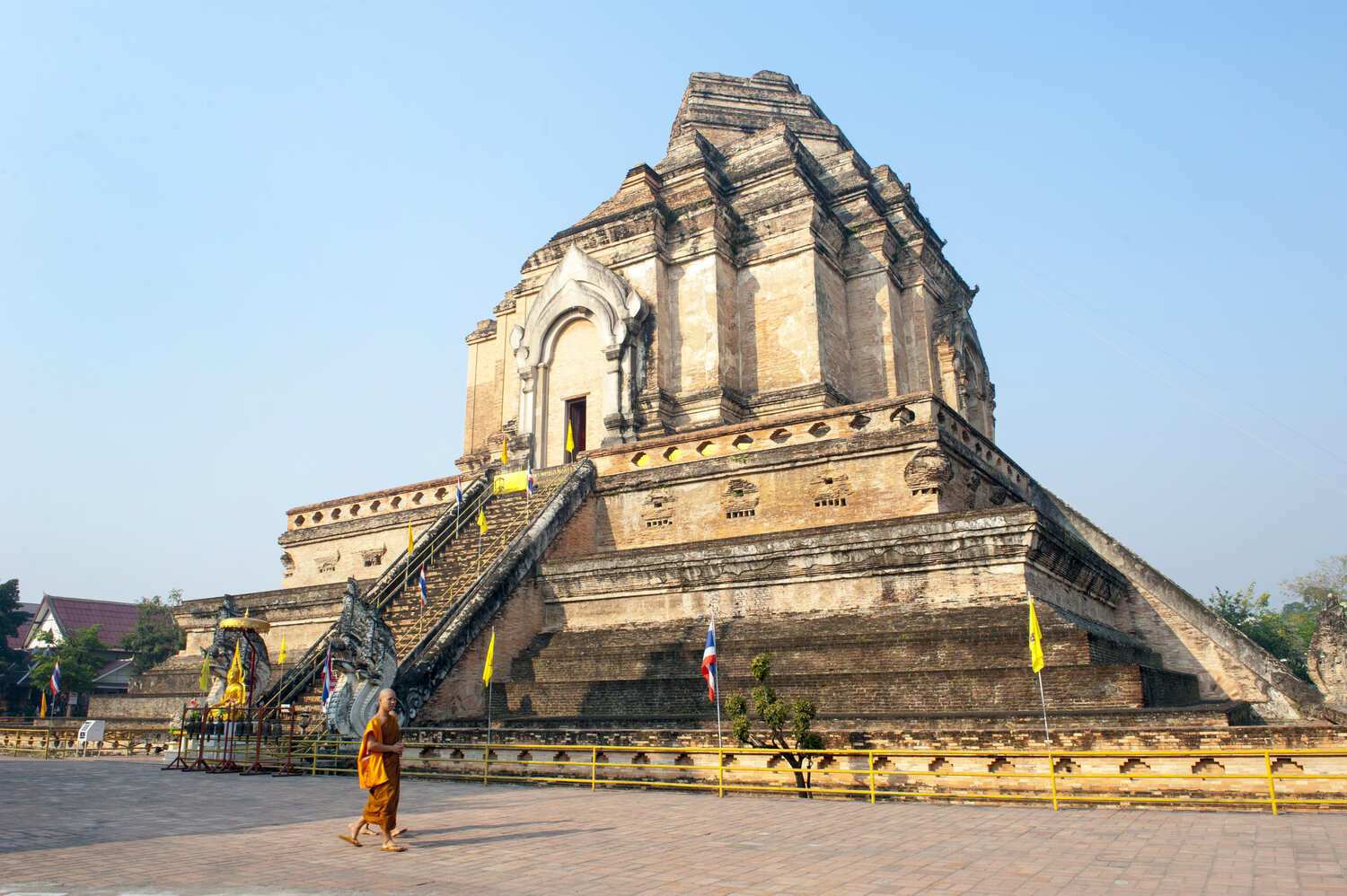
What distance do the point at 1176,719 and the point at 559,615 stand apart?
943cm

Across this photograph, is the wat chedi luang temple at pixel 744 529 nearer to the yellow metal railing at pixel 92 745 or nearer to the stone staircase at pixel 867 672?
the stone staircase at pixel 867 672

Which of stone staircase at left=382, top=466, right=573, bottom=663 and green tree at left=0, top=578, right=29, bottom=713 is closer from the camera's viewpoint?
stone staircase at left=382, top=466, right=573, bottom=663

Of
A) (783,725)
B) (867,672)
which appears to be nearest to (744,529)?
(867,672)

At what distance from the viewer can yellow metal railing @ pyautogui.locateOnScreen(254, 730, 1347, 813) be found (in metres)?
8.44

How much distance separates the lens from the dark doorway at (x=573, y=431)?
23125 mm

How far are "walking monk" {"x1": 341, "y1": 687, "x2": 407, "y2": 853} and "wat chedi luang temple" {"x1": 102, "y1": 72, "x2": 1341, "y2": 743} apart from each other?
4156 millimetres

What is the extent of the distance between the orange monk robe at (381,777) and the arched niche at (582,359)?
14.2 metres

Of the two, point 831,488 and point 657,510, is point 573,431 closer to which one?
point 657,510

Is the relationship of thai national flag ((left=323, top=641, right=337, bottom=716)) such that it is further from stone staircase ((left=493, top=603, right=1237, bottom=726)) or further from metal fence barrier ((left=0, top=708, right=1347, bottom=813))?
stone staircase ((left=493, top=603, right=1237, bottom=726))

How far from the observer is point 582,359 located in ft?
78.0

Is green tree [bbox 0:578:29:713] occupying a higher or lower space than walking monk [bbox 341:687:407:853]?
higher

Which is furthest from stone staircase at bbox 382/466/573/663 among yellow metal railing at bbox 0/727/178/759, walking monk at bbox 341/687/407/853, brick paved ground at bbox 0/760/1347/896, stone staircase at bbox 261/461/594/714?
walking monk at bbox 341/687/407/853

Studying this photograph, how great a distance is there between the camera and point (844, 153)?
2816cm

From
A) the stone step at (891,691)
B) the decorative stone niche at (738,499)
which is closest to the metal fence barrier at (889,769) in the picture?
the stone step at (891,691)
